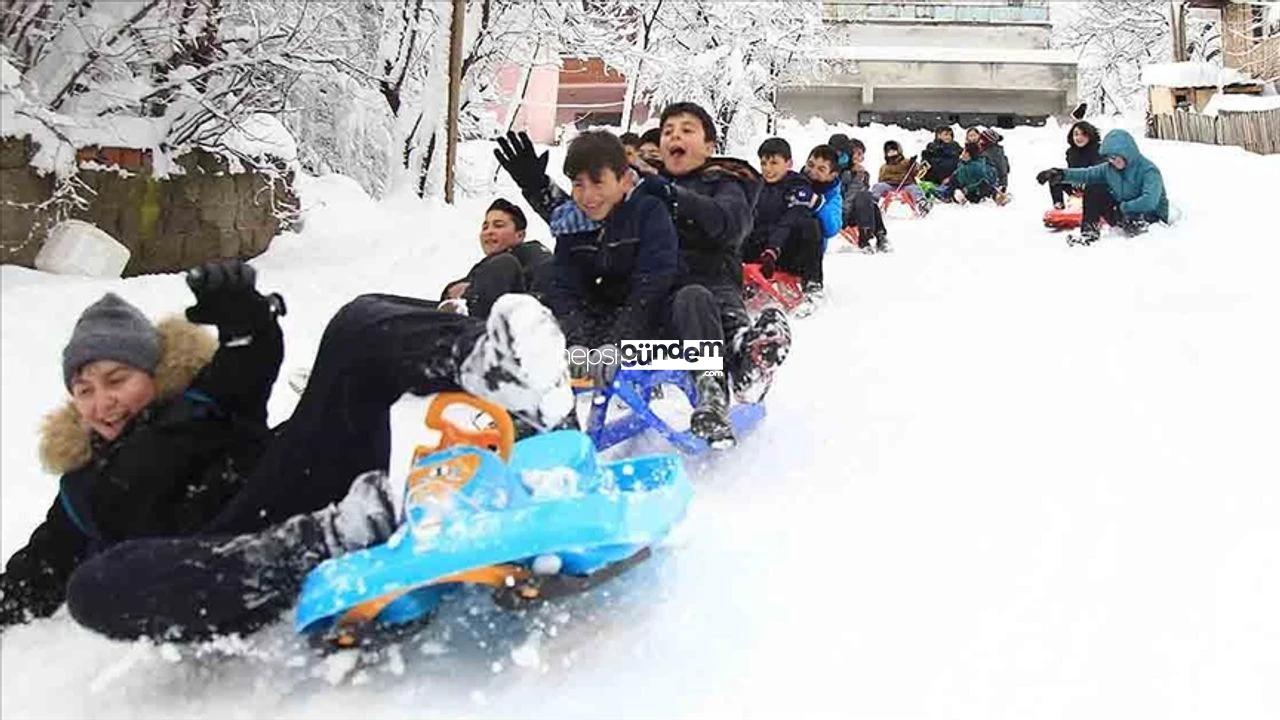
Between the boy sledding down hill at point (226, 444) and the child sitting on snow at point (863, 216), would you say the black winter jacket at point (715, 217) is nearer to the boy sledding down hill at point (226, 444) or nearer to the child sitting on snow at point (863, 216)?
the boy sledding down hill at point (226, 444)

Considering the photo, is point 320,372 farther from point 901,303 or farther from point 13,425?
point 901,303

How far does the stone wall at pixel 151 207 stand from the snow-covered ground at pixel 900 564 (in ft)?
1.07

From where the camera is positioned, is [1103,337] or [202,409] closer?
[202,409]

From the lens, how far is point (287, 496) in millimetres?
1841

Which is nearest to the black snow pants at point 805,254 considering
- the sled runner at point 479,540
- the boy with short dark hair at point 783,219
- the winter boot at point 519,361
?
the boy with short dark hair at point 783,219

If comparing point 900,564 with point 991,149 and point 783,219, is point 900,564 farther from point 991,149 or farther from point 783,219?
point 991,149

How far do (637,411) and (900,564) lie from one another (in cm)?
99

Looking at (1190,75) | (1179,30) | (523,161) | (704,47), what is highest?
(1179,30)

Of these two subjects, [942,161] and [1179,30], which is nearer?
[942,161]

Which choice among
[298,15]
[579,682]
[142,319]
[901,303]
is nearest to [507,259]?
[142,319]

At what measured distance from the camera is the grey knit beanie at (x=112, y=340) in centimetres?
184

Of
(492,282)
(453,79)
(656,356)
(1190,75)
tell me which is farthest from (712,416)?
(1190,75)

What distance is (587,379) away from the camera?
297cm

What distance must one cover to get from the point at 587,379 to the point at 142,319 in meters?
1.27
